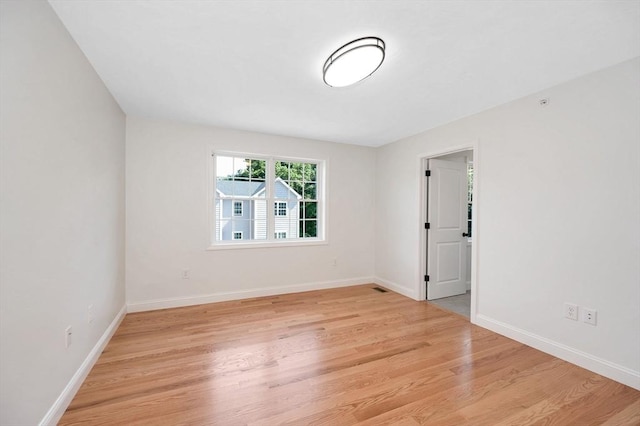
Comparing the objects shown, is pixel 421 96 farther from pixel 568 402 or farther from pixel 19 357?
pixel 19 357

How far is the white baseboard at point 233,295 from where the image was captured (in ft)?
11.1

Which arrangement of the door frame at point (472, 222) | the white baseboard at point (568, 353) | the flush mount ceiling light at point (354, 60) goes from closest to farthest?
the flush mount ceiling light at point (354, 60)
the white baseboard at point (568, 353)
the door frame at point (472, 222)

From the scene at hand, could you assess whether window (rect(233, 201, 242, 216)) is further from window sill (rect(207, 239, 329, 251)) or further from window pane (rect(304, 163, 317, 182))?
window pane (rect(304, 163, 317, 182))

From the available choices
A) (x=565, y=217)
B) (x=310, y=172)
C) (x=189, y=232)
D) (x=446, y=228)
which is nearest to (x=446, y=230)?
(x=446, y=228)

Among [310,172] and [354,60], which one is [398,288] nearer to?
[310,172]

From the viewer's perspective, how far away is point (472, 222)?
3.11m

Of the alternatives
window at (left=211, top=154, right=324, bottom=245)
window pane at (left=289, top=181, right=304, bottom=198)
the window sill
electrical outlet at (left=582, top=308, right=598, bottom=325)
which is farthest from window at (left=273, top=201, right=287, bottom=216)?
electrical outlet at (left=582, top=308, right=598, bottom=325)

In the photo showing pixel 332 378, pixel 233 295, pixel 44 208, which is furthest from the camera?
pixel 233 295

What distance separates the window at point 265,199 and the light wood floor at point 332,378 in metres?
1.36

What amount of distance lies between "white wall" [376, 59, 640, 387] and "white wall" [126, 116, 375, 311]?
2319 millimetres

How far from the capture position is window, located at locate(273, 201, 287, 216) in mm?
4230

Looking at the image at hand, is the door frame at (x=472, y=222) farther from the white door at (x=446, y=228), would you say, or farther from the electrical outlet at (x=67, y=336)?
the electrical outlet at (x=67, y=336)

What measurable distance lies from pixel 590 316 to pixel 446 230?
6.47ft

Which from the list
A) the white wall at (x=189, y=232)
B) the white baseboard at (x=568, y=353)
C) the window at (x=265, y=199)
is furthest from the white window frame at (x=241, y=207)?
the white baseboard at (x=568, y=353)
